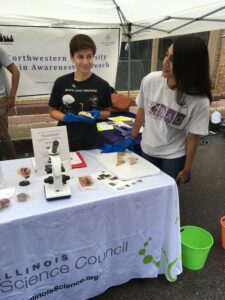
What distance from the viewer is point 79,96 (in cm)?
153

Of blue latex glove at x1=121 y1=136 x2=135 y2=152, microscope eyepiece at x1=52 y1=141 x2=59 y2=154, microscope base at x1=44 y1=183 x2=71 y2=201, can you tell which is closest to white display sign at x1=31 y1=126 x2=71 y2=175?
microscope eyepiece at x1=52 y1=141 x2=59 y2=154

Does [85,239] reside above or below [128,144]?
below

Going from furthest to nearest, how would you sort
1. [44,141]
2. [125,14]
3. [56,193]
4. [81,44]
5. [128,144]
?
1. [125,14]
2. [128,144]
3. [81,44]
4. [44,141]
5. [56,193]

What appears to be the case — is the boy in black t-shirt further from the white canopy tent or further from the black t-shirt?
the white canopy tent

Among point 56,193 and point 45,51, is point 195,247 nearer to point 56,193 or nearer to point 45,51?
point 56,193

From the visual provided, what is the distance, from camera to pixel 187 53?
3.89ft

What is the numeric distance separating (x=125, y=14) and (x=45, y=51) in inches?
36.6

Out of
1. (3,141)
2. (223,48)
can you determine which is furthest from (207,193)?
(223,48)

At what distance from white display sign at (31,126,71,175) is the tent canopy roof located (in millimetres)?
1352

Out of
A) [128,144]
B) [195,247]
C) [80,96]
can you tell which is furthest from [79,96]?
[195,247]

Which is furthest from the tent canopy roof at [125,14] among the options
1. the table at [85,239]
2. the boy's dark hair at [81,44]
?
the table at [85,239]

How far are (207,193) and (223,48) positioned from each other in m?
3.28

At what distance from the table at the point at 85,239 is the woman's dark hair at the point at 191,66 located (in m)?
0.48

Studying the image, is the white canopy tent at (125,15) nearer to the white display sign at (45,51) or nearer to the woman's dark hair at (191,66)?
the white display sign at (45,51)
